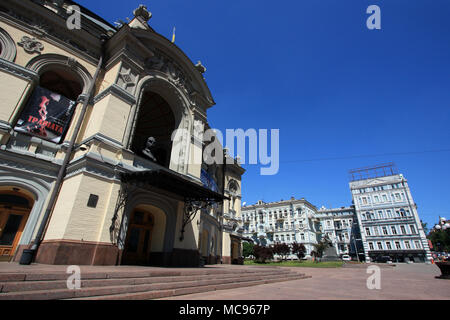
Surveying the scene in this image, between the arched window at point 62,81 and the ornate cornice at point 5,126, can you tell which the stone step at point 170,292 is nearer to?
the ornate cornice at point 5,126

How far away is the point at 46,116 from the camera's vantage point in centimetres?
1106

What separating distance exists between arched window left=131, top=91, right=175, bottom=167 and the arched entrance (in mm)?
7479

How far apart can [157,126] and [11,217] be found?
11.0m

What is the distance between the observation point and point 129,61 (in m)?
13.2

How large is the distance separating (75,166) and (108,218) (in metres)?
2.96

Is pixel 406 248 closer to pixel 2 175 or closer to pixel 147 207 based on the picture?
pixel 147 207

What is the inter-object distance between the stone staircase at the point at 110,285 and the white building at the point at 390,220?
61.8 metres

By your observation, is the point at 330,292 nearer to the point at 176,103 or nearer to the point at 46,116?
the point at 176,103

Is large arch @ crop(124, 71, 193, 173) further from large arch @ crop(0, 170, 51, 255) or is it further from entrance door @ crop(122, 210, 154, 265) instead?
large arch @ crop(0, 170, 51, 255)

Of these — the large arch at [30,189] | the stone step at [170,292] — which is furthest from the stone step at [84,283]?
the large arch at [30,189]

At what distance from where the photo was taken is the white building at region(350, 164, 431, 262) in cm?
5062

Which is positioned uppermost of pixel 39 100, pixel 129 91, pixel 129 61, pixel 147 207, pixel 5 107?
pixel 129 61

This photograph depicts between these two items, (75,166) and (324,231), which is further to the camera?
(324,231)
